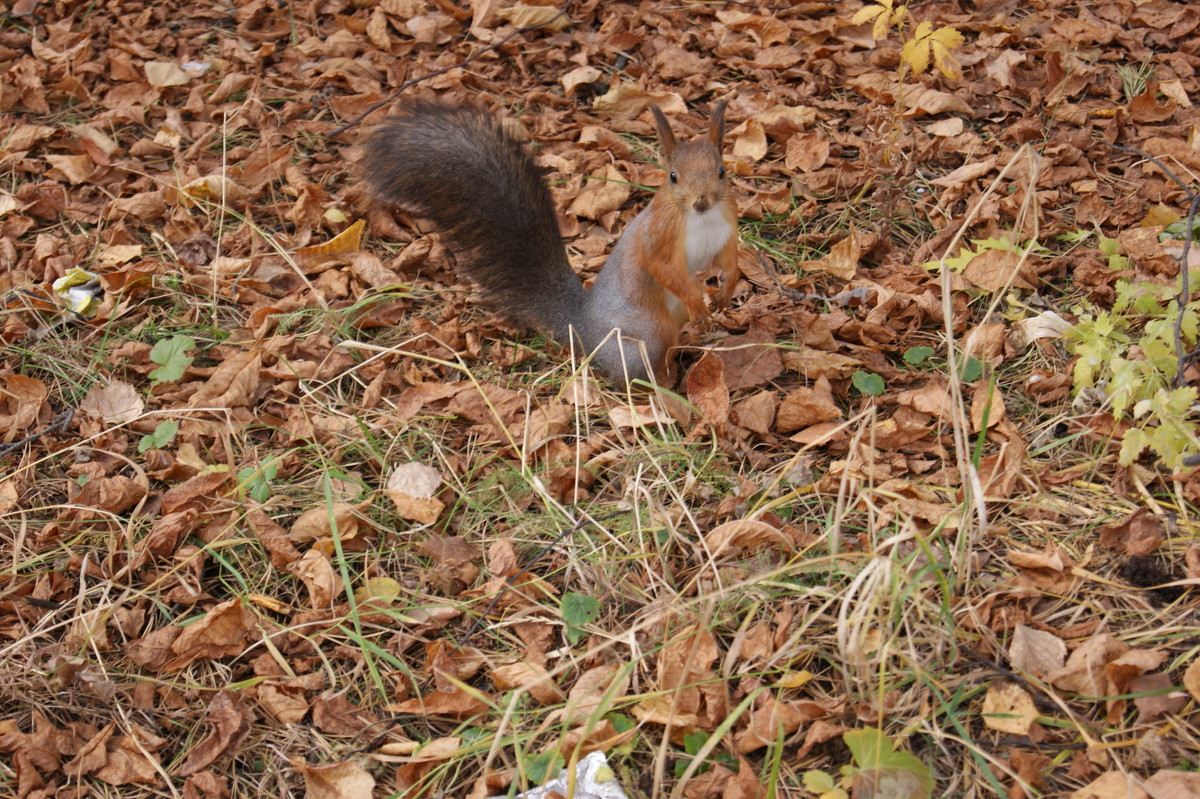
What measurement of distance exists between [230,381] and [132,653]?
2.98ft

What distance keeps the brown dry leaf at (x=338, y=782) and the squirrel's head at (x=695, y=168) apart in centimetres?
157

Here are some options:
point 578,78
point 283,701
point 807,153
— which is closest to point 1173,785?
point 283,701

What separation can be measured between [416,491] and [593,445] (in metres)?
0.47

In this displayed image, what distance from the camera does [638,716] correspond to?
6.39 feet

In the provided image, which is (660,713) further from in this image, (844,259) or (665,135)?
(844,259)

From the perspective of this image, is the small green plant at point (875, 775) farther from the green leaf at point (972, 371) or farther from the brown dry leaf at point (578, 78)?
the brown dry leaf at point (578, 78)

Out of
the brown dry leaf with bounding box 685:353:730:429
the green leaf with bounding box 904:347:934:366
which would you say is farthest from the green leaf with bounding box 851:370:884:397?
the brown dry leaf with bounding box 685:353:730:429

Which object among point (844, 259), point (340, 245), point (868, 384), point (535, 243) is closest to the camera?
point (868, 384)


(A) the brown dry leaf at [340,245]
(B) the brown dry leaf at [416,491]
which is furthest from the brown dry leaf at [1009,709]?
(A) the brown dry leaf at [340,245]

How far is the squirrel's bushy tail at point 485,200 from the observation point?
283 centimetres

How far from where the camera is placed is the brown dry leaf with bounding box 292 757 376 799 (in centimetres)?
193

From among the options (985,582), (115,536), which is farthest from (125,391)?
(985,582)

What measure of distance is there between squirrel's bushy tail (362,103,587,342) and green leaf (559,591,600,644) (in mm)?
987

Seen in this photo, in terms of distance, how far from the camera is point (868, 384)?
2.64 m
